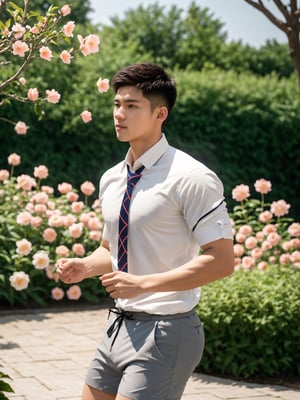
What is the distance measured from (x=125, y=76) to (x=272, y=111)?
10378 mm

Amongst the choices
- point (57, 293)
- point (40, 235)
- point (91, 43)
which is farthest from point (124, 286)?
point (40, 235)

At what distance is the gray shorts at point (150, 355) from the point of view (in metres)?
2.86

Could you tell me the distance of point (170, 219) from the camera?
2916 mm

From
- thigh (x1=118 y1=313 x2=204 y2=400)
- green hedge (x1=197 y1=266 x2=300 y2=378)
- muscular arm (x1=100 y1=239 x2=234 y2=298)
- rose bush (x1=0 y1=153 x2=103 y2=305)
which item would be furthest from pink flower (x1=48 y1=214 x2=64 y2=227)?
muscular arm (x1=100 y1=239 x2=234 y2=298)

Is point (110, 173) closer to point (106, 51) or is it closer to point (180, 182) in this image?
point (180, 182)

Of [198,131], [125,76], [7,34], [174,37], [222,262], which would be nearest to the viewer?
[222,262]

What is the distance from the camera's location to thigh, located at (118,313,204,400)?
2.84m

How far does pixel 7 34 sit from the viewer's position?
13.7 feet

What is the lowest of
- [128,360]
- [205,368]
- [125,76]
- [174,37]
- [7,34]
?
[205,368]

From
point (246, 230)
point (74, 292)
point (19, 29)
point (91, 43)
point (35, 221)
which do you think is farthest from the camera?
point (35, 221)

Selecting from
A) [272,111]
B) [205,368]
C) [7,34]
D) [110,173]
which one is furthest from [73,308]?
[272,111]

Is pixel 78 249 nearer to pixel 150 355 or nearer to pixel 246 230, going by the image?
pixel 246 230

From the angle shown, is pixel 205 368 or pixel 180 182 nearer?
pixel 180 182

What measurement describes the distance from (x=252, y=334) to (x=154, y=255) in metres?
3.25
